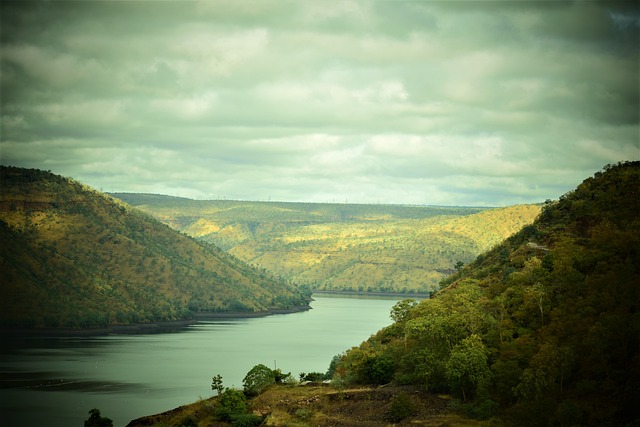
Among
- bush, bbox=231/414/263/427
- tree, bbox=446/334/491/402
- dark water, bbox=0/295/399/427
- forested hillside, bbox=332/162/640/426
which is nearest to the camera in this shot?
forested hillside, bbox=332/162/640/426

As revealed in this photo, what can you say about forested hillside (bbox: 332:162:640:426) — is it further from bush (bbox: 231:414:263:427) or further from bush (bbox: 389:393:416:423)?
bush (bbox: 231:414:263:427)

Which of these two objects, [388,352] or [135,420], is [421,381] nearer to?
[388,352]

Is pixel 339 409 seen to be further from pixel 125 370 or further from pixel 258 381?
pixel 125 370

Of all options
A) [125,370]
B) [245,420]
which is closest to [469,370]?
[245,420]

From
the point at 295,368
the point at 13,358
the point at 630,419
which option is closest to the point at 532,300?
the point at 630,419

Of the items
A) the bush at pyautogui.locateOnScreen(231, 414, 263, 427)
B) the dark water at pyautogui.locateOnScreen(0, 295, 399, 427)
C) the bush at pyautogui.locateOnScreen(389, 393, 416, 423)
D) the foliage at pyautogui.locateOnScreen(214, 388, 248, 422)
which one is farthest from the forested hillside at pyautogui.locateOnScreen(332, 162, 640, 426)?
the dark water at pyautogui.locateOnScreen(0, 295, 399, 427)

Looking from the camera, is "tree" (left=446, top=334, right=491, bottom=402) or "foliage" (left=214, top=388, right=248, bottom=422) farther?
"foliage" (left=214, top=388, right=248, bottom=422)

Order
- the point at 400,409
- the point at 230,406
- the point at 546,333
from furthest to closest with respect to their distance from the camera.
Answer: the point at 230,406
the point at 546,333
the point at 400,409
